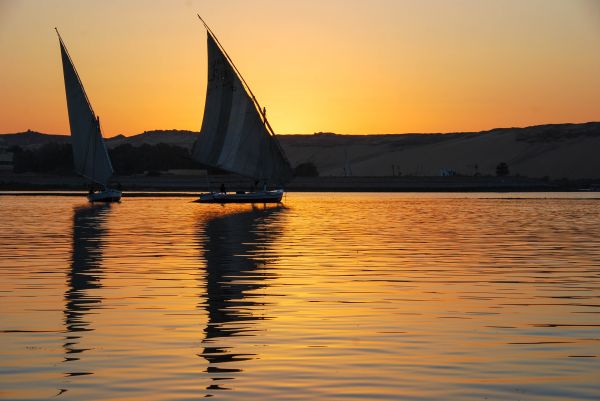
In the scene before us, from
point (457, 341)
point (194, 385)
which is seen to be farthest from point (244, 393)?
point (457, 341)

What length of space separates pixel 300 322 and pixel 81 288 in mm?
8854

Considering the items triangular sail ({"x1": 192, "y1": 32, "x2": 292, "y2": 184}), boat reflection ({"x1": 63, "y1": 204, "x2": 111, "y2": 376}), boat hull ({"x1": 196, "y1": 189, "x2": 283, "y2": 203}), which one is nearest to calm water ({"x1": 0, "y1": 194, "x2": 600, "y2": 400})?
boat reflection ({"x1": 63, "y1": 204, "x2": 111, "y2": 376})

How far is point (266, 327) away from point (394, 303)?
520 centimetres

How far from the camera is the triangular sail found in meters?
116

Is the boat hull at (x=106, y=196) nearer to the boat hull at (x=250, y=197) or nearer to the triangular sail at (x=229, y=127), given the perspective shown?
the boat hull at (x=250, y=197)

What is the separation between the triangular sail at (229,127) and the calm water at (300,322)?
222ft

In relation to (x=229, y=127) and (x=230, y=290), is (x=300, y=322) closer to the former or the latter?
(x=230, y=290)

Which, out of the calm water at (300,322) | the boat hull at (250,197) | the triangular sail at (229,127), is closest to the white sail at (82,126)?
the boat hull at (250,197)

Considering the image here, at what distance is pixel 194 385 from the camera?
56.0 ft

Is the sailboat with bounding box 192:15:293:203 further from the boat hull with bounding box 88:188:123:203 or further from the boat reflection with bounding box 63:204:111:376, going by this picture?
the boat reflection with bounding box 63:204:111:376

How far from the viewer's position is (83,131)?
4906 inches

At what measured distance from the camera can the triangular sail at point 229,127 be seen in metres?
116

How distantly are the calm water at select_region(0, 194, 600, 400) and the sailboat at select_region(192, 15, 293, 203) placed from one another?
222 ft

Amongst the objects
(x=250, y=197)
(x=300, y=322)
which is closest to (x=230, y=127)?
(x=250, y=197)
